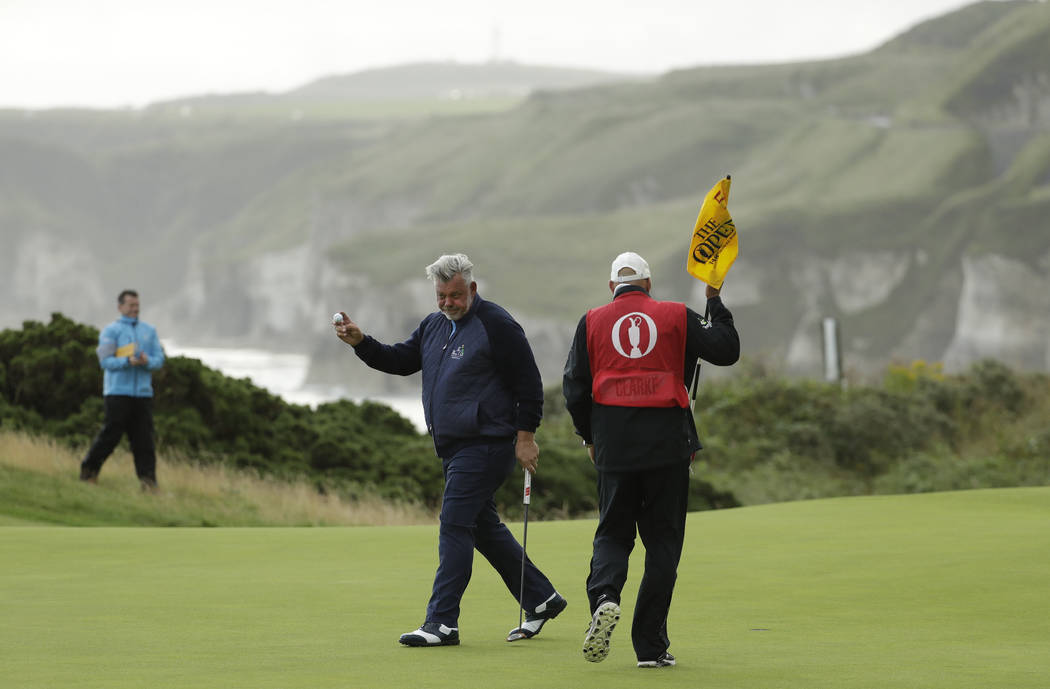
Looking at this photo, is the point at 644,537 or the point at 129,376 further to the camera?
the point at 129,376

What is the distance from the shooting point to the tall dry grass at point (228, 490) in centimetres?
1806

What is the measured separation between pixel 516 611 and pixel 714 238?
287 centimetres

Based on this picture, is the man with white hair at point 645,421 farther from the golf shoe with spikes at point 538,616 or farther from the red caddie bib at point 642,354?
the golf shoe with spikes at point 538,616

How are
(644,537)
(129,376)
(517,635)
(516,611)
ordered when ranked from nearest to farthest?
(644,537) < (517,635) < (516,611) < (129,376)

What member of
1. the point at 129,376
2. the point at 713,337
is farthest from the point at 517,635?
the point at 129,376

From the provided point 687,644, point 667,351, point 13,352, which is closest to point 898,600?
point 687,644

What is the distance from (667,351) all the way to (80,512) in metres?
11.0

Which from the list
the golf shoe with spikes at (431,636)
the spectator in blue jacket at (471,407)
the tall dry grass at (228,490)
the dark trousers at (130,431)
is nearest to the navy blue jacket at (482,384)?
the spectator in blue jacket at (471,407)

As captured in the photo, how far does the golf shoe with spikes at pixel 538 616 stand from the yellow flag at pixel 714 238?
6.39ft

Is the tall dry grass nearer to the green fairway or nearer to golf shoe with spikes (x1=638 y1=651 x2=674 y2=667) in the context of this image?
the green fairway

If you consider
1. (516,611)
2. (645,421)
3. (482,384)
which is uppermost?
(482,384)

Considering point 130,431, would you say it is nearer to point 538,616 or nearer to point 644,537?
point 538,616

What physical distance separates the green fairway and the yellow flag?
79.8 inches

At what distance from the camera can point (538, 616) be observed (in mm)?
8258
